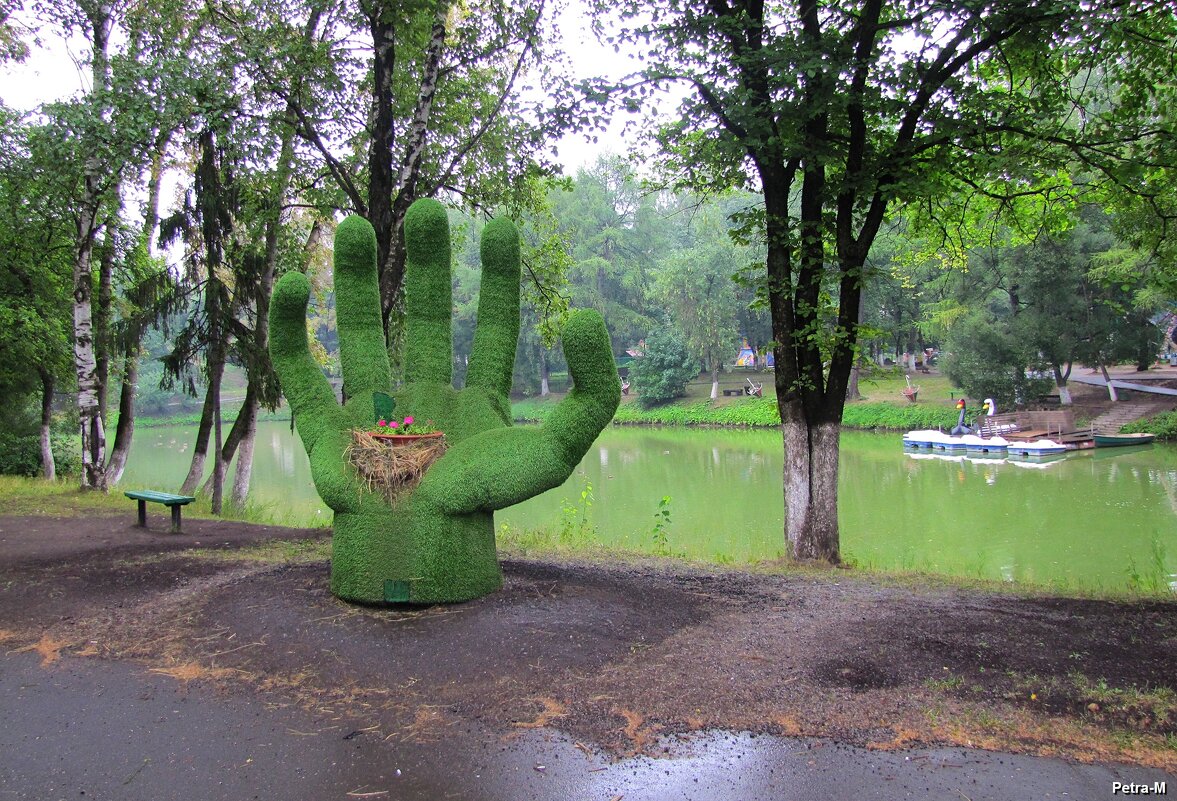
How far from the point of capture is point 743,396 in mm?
39562

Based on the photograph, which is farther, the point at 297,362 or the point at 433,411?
the point at 297,362

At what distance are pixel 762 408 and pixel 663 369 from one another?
37.5 feet

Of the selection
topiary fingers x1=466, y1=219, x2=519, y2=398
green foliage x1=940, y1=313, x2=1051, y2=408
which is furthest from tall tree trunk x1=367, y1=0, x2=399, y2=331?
green foliage x1=940, y1=313, x2=1051, y2=408

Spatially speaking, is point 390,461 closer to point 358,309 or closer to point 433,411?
point 433,411

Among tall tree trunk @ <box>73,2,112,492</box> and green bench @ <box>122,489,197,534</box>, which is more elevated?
tall tree trunk @ <box>73,2,112,492</box>

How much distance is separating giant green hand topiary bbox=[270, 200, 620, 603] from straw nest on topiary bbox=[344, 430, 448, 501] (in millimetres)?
72

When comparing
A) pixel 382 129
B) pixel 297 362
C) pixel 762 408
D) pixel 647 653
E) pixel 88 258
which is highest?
pixel 382 129

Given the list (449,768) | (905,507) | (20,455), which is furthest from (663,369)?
(449,768)

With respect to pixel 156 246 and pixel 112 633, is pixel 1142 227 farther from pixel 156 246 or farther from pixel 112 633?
pixel 156 246

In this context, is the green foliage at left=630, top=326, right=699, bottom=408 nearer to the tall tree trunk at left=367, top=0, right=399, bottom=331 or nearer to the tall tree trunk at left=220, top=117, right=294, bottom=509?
the tall tree trunk at left=220, top=117, right=294, bottom=509

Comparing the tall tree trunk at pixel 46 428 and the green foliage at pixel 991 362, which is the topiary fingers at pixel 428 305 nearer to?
the tall tree trunk at pixel 46 428

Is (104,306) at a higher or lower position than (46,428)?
higher

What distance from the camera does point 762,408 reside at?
1194 inches

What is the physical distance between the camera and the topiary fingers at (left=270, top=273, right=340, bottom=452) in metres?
6.05
